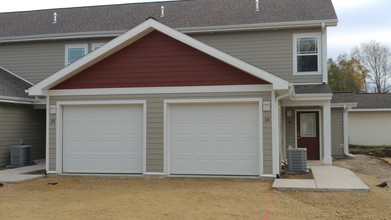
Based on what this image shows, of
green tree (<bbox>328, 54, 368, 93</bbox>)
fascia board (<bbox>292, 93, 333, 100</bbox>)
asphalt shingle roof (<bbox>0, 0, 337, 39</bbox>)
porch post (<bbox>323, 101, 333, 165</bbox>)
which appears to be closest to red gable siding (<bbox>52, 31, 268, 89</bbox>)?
fascia board (<bbox>292, 93, 333, 100</bbox>)

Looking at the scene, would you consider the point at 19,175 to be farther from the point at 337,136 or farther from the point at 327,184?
the point at 337,136

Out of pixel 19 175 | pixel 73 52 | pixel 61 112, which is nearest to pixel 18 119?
pixel 73 52

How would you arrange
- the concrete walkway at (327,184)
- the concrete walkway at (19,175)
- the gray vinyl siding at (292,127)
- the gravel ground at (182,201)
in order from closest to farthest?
1. the gravel ground at (182,201)
2. the concrete walkway at (327,184)
3. the concrete walkway at (19,175)
4. the gray vinyl siding at (292,127)

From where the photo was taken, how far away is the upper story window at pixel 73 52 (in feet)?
57.8

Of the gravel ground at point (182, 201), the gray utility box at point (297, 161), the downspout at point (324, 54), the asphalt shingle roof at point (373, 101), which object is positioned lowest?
the gravel ground at point (182, 201)

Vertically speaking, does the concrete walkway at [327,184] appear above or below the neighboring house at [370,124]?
below

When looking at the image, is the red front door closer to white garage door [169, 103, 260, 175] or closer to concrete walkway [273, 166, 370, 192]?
concrete walkway [273, 166, 370, 192]

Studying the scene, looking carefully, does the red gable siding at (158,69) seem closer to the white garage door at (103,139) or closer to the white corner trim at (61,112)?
the white corner trim at (61,112)

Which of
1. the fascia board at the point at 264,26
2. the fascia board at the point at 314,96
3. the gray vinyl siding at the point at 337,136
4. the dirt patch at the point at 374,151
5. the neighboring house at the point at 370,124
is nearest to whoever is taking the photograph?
the fascia board at the point at 314,96

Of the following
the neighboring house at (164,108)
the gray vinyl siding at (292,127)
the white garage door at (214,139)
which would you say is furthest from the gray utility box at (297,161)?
the gray vinyl siding at (292,127)

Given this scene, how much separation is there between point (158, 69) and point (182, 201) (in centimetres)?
465

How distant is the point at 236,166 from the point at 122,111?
375cm

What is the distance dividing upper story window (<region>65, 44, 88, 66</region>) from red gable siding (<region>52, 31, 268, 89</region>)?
17.0 feet

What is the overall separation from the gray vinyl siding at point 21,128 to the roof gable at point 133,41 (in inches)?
134
